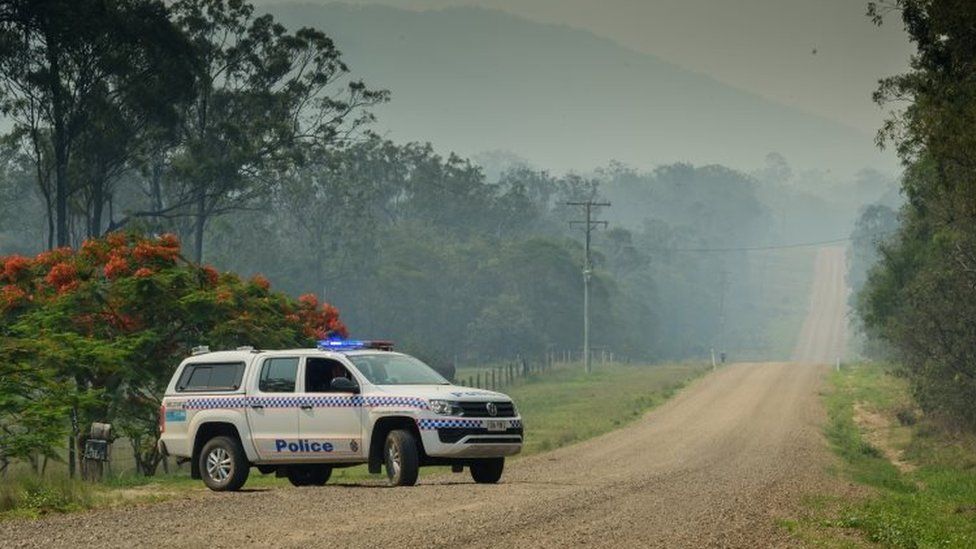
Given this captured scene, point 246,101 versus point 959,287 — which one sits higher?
point 246,101

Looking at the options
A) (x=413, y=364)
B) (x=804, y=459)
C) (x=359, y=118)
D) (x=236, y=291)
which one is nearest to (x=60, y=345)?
(x=236, y=291)

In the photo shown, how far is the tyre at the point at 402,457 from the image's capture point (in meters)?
21.8

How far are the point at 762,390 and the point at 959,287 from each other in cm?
2407

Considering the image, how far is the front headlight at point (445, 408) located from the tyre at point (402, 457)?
0.55 meters

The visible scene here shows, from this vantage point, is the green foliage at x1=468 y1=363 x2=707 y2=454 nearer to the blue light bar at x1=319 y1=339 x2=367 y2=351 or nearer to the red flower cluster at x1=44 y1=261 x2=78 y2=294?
the red flower cluster at x1=44 y1=261 x2=78 y2=294

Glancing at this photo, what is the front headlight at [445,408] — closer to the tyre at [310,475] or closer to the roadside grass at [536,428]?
the tyre at [310,475]

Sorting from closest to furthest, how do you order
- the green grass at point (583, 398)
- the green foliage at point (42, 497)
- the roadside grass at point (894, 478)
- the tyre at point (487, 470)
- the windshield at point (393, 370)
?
the roadside grass at point (894, 478), the green foliage at point (42, 497), the windshield at point (393, 370), the tyre at point (487, 470), the green grass at point (583, 398)

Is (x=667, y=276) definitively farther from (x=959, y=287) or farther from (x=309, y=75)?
(x=959, y=287)

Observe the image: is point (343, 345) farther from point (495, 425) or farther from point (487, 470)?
point (487, 470)

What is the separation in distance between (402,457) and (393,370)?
5.93ft

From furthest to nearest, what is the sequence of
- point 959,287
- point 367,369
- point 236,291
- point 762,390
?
point 762,390, point 959,287, point 236,291, point 367,369

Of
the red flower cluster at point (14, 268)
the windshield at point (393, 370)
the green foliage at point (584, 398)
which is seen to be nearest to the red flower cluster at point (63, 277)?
the red flower cluster at point (14, 268)

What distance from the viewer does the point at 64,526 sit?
1731 cm

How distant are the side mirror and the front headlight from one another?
123 centimetres
